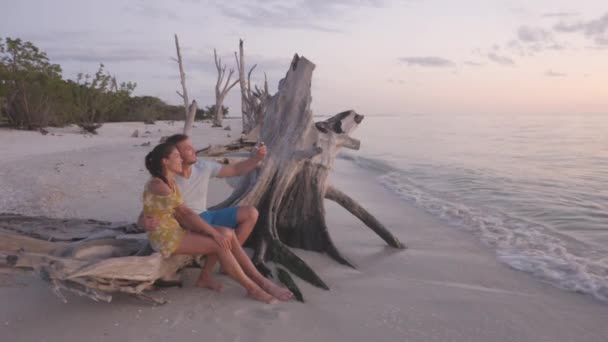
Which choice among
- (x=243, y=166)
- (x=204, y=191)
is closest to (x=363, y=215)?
(x=243, y=166)

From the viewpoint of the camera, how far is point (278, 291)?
345 cm

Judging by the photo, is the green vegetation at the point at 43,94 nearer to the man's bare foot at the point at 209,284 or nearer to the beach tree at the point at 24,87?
the beach tree at the point at 24,87

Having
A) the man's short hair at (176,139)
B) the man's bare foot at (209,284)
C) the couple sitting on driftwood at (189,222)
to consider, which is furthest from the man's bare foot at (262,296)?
the man's short hair at (176,139)

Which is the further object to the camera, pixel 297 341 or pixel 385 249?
pixel 385 249

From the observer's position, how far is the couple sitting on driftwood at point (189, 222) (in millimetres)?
3246

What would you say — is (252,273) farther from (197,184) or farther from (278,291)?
(197,184)

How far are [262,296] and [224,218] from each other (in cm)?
75

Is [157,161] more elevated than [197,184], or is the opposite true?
[157,161]

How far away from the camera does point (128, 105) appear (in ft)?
117

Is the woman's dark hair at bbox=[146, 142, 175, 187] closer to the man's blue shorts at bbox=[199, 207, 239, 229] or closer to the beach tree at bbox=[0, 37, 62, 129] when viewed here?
the man's blue shorts at bbox=[199, 207, 239, 229]

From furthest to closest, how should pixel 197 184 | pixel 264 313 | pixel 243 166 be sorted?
pixel 243 166, pixel 197 184, pixel 264 313

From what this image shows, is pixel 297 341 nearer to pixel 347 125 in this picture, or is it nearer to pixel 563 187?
pixel 347 125

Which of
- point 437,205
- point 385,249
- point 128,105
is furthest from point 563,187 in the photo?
point 128,105

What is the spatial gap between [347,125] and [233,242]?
2366mm
